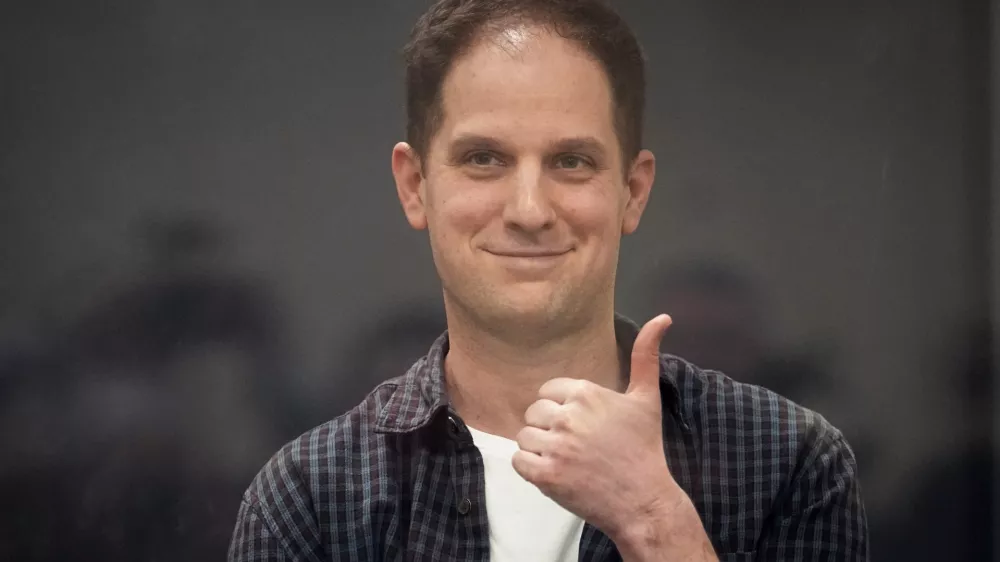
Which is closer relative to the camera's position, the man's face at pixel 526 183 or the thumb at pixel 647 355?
the thumb at pixel 647 355

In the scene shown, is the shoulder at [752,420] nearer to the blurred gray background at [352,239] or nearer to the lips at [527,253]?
the blurred gray background at [352,239]

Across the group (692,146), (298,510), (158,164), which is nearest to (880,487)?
(692,146)

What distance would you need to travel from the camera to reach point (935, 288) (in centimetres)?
135

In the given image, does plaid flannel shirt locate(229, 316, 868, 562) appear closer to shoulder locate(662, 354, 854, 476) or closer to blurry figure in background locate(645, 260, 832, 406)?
shoulder locate(662, 354, 854, 476)

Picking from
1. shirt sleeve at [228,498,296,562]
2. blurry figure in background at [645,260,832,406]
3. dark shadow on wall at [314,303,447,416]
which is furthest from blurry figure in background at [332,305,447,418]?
blurry figure in background at [645,260,832,406]

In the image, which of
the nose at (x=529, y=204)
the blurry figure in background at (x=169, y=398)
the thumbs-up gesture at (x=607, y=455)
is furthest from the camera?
the blurry figure in background at (x=169, y=398)

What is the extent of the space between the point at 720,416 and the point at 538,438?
13.9 inches

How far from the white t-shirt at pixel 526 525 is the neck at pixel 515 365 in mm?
76

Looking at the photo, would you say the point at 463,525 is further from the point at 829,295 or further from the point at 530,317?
the point at 829,295

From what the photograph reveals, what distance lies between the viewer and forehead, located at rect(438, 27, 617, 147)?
109 cm

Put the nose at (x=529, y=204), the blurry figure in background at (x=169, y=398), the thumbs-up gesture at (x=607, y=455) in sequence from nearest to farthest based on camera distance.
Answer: the thumbs-up gesture at (x=607, y=455), the nose at (x=529, y=204), the blurry figure in background at (x=169, y=398)

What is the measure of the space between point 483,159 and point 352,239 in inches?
12.0

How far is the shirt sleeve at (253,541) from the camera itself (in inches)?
45.8

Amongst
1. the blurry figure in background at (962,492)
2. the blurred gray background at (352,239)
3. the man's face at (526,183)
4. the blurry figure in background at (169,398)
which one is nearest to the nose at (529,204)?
the man's face at (526,183)
